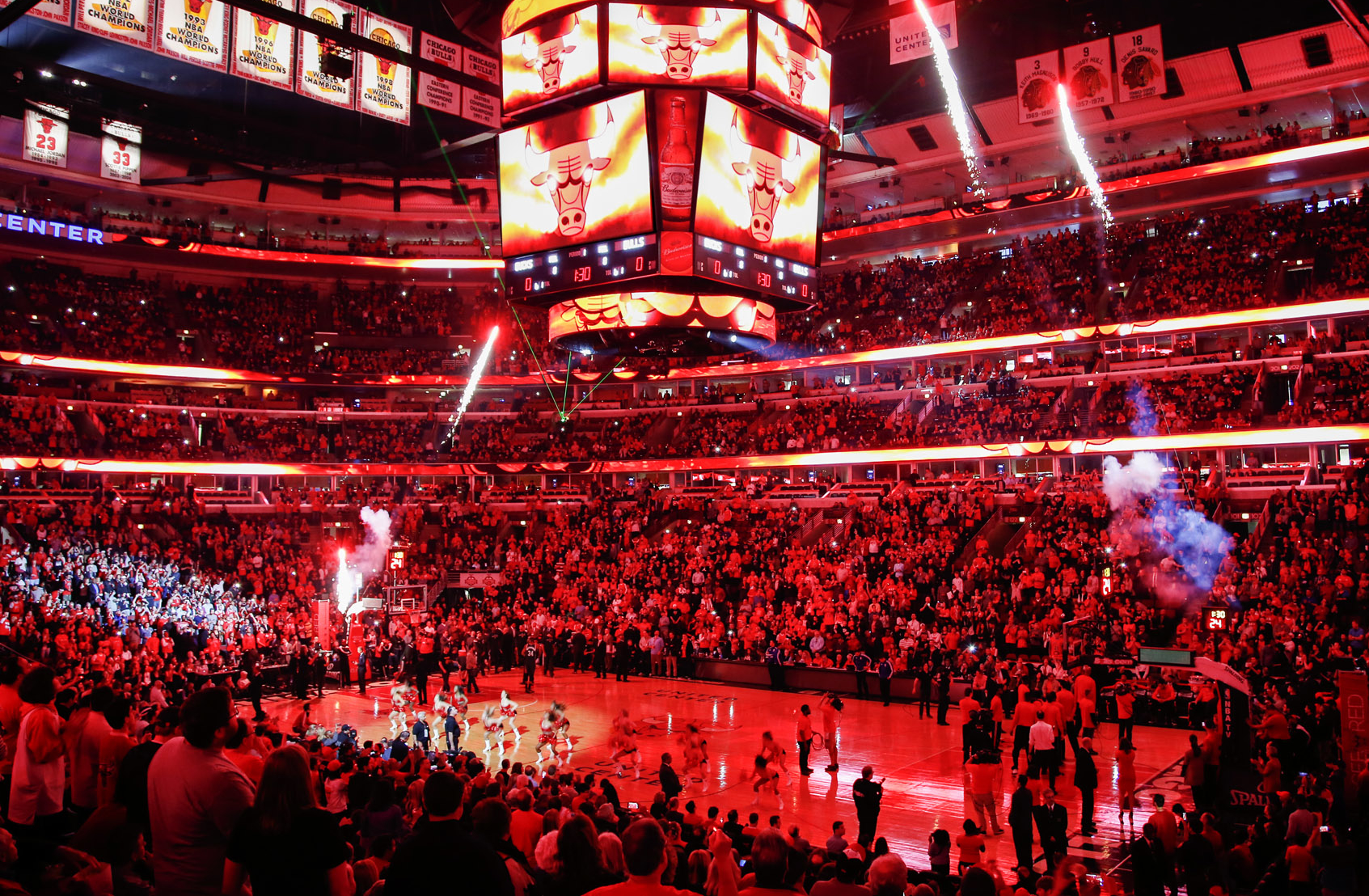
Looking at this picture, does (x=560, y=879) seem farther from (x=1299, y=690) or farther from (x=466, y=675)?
(x=466, y=675)

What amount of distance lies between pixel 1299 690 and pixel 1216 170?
82.3ft

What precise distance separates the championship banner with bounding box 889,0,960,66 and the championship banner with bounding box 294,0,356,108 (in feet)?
49.1

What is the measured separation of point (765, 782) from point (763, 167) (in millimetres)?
9944

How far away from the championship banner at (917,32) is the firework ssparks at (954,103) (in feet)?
0.56

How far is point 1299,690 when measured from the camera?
58.4 feet

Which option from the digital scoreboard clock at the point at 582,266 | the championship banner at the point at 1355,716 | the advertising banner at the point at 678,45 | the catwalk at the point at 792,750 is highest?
the advertising banner at the point at 678,45

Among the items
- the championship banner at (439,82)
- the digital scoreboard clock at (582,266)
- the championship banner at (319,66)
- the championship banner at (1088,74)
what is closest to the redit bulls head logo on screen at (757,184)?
the digital scoreboard clock at (582,266)

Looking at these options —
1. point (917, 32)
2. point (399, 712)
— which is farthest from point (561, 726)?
point (917, 32)

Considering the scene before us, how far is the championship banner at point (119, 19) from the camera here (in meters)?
26.1

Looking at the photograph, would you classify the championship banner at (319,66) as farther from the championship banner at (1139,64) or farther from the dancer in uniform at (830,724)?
the championship banner at (1139,64)

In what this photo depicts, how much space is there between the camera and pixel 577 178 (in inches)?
637

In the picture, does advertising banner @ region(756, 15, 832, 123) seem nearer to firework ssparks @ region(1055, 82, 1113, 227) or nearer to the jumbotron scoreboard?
the jumbotron scoreboard

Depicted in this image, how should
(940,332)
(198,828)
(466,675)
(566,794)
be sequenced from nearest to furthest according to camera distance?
(198,828) < (566,794) < (466,675) < (940,332)

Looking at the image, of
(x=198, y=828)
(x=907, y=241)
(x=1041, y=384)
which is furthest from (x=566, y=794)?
(x=907, y=241)
